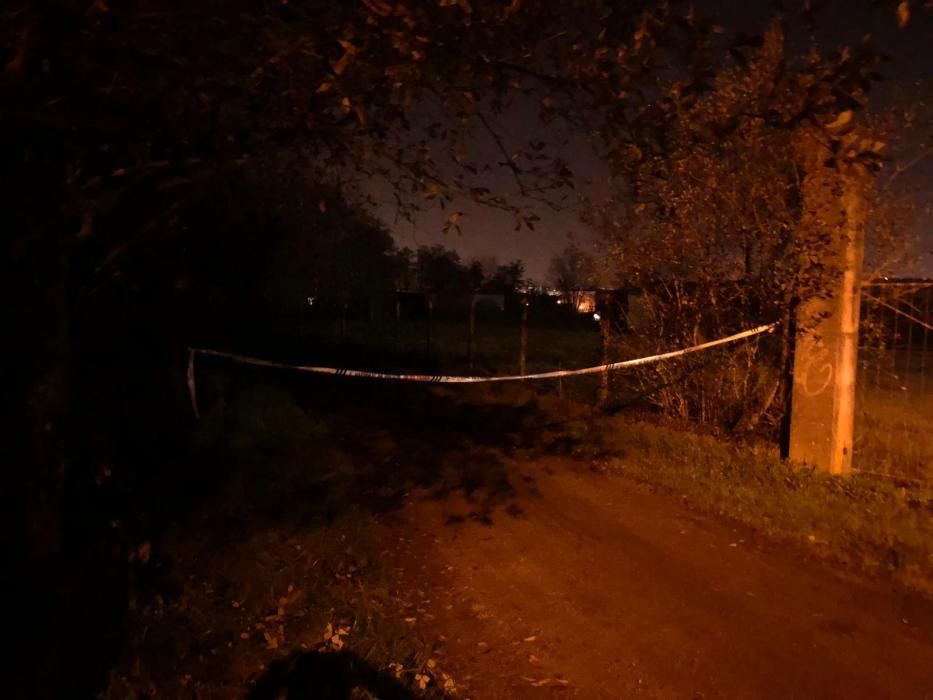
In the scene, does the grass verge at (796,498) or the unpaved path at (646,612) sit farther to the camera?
the grass verge at (796,498)

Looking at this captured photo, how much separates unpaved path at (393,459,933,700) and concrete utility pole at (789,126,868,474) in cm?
198

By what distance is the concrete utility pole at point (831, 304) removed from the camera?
8062 mm

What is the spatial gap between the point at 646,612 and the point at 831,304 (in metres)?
4.39

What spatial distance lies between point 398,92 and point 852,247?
17.3ft

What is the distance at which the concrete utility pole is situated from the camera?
26.5ft

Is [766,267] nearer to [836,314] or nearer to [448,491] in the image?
[836,314]

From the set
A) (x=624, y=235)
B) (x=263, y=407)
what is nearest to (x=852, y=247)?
(x=624, y=235)

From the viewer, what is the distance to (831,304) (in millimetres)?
8133

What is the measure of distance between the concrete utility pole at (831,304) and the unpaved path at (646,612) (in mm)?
1980

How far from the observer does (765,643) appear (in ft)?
15.5

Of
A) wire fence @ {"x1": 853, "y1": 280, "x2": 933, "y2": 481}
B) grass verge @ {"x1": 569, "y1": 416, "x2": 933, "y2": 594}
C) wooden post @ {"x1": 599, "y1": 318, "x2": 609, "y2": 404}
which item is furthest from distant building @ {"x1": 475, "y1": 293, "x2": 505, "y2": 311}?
grass verge @ {"x1": 569, "y1": 416, "x2": 933, "y2": 594}

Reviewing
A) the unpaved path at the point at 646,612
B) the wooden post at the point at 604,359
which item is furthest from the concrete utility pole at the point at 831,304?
the wooden post at the point at 604,359

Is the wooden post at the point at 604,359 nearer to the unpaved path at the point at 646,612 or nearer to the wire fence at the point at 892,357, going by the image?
the wire fence at the point at 892,357

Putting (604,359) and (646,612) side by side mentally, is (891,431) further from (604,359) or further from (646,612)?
(646,612)
